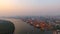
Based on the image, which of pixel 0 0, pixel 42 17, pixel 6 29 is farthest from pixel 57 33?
pixel 0 0

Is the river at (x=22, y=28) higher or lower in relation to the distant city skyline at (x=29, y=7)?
lower

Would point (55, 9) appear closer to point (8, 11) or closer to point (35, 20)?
point (35, 20)

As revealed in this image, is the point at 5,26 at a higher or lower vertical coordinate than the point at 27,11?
lower

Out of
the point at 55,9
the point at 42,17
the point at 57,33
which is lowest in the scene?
the point at 57,33

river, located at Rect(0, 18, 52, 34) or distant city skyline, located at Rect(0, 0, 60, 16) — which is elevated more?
distant city skyline, located at Rect(0, 0, 60, 16)

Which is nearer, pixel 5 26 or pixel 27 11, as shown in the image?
pixel 5 26

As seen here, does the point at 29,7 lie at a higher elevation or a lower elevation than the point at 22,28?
higher
